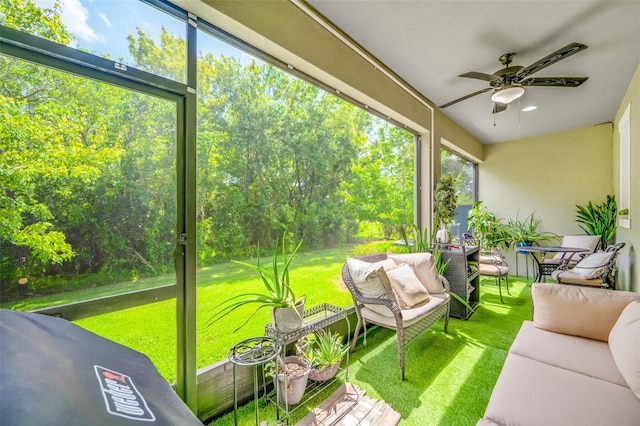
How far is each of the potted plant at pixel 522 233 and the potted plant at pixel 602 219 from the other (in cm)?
54

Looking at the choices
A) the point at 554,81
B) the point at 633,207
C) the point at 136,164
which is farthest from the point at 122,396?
the point at 633,207

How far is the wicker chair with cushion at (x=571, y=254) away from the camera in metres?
3.92

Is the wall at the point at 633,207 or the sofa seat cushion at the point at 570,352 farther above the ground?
the wall at the point at 633,207

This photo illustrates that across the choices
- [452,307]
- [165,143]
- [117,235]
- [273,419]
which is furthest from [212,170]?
[452,307]

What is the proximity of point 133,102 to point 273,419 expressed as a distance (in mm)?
1993

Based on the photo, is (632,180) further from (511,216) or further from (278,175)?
(278,175)

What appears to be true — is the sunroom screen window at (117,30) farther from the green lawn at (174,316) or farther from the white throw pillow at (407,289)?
the white throw pillow at (407,289)

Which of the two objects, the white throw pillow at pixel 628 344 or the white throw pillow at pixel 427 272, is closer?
the white throw pillow at pixel 628 344

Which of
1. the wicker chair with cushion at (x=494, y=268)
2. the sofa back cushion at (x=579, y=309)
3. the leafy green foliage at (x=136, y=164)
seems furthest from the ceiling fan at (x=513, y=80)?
the wicker chair with cushion at (x=494, y=268)

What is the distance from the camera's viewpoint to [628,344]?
133 centimetres

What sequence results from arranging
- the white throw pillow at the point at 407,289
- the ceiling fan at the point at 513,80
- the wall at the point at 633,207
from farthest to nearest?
the wall at the point at 633,207, the ceiling fan at the point at 513,80, the white throw pillow at the point at 407,289

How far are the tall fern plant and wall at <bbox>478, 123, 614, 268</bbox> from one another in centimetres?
21

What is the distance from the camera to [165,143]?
152 centimetres

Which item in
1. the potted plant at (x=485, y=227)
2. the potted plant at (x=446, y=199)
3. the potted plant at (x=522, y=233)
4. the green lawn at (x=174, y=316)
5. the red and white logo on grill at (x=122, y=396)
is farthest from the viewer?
the potted plant at (x=485, y=227)
